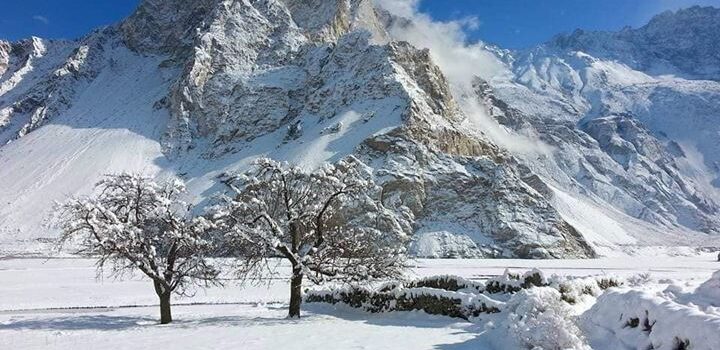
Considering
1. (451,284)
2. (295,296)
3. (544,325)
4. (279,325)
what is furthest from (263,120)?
(544,325)

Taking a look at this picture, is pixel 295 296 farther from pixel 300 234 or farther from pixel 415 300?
pixel 415 300

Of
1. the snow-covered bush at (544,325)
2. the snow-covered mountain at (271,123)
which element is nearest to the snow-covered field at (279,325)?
the snow-covered bush at (544,325)

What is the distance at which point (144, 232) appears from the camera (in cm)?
2319

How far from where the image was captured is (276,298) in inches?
1395

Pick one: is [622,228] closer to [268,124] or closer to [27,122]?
[268,124]

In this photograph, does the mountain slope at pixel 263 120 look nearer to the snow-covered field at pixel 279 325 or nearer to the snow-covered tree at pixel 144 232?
the snow-covered field at pixel 279 325

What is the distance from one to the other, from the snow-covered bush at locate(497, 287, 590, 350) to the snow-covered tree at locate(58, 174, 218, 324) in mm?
13766

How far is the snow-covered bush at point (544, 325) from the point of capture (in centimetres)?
1291

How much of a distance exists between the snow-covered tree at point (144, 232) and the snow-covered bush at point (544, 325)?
13766mm

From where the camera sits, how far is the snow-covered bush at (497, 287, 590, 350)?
1291 cm

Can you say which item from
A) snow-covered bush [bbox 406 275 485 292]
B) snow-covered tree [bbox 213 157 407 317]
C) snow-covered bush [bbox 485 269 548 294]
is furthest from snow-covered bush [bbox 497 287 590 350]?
snow-covered tree [bbox 213 157 407 317]

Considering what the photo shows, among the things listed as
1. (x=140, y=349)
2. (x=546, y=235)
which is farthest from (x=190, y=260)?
(x=546, y=235)

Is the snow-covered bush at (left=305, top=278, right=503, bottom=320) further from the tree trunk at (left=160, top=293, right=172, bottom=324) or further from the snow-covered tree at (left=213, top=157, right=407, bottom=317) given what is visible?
the tree trunk at (left=160, top=293, right=172, bottom=324)

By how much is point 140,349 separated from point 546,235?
253ft
